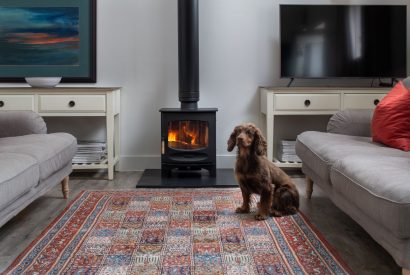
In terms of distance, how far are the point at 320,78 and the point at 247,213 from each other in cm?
169

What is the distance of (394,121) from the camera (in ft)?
8.83

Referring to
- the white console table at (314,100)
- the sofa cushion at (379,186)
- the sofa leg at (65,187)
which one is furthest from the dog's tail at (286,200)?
the sofa leg at (65,187)

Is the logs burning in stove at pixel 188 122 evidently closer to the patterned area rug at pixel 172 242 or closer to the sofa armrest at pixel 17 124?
the patterned area rug at pixel 172 242

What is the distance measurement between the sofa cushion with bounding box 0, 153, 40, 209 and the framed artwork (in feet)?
6.23

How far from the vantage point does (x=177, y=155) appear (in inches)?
150

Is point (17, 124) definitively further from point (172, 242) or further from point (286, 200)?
point (286, 200)

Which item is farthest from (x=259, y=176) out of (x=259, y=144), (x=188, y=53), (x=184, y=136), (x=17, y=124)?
(x=17, y=124)

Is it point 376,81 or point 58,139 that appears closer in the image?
point 58,139

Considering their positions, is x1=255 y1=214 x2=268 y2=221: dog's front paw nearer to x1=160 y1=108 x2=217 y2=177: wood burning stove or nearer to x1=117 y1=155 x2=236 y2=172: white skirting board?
x1=160 y1=108 x2=217 y2=177: wood burning stove

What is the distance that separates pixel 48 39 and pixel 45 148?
1774 millimetres

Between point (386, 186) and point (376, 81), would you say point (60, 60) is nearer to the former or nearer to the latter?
point (376, 81)

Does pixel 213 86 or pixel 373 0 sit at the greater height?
pixel 373 0

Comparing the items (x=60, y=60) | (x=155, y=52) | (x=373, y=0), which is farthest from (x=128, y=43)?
(x=373, y=0)

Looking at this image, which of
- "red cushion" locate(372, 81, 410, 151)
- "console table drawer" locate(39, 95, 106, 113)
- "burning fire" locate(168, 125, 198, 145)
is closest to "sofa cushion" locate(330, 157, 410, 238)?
"red cushion" locate(372, 81, 410, 151)
